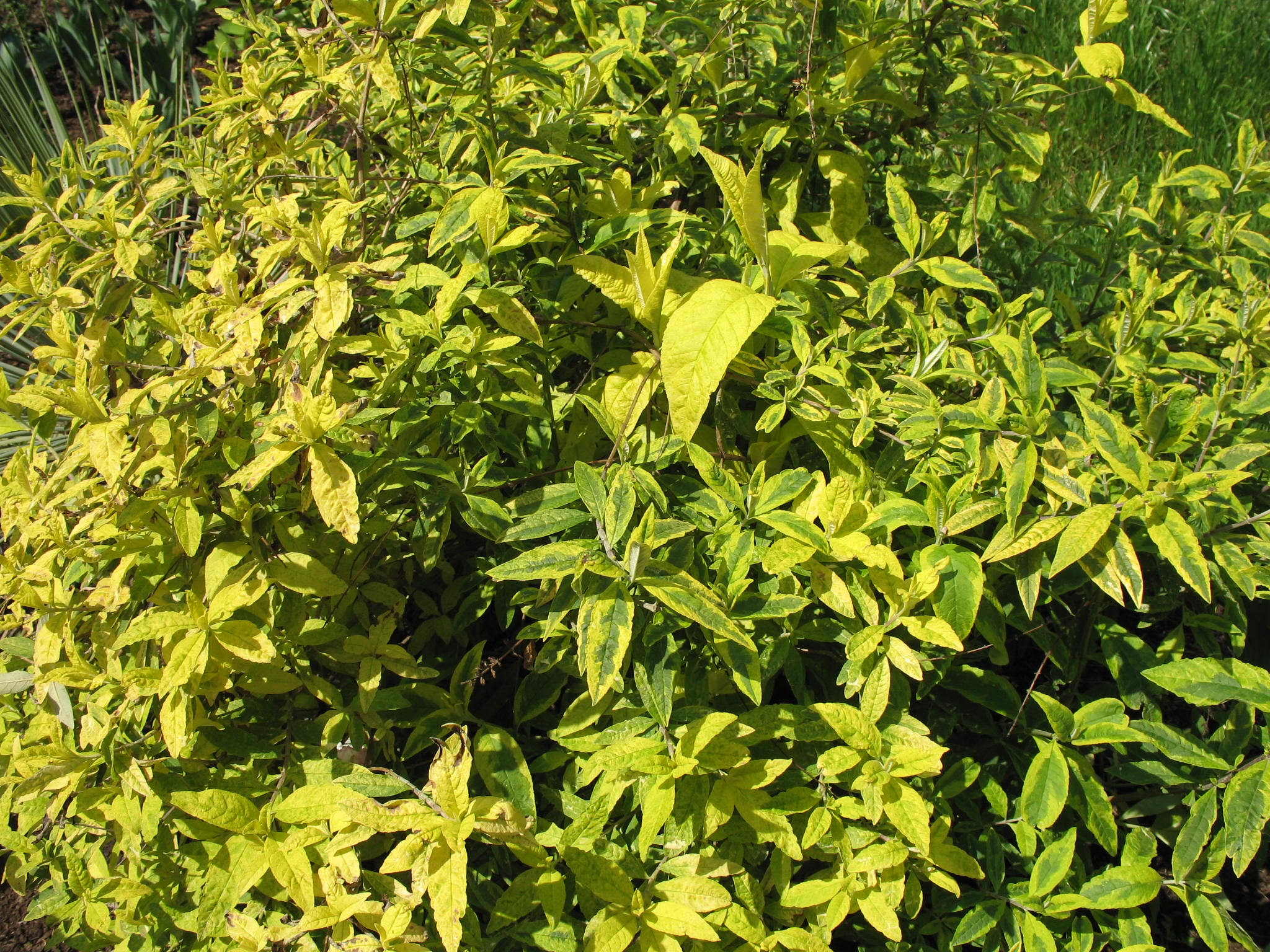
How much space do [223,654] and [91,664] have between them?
34cm

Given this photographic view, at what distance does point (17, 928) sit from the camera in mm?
2256

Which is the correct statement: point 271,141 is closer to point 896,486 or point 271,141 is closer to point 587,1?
point 587,1

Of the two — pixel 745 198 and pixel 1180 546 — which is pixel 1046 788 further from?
pixel 745 198

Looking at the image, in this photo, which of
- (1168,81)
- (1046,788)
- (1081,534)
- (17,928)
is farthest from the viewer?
(1168,81)

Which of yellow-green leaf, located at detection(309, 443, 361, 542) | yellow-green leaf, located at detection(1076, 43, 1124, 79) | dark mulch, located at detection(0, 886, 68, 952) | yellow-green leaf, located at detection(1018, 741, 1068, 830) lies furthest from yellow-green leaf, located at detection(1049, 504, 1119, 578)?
dark mulch, located at detection(0, 886, 68, 952)

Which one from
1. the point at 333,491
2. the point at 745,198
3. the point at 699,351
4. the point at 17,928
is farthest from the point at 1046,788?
the point at 17,928

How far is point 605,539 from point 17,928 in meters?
2.20

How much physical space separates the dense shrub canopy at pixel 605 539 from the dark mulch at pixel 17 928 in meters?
0.96

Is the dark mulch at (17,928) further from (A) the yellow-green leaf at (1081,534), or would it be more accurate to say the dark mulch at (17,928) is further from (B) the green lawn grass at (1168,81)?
(B) the green lawn grass at (1168,81)

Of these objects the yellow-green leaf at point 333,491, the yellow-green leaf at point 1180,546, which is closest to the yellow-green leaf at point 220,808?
the yellow-green leaf at point 333,491

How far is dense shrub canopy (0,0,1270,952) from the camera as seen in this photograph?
1138mm

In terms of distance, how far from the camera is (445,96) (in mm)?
1704

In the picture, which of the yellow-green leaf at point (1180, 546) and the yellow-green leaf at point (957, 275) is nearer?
the yellow-green leaf at point (1180, 546)

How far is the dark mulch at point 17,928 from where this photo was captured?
7.29ft
